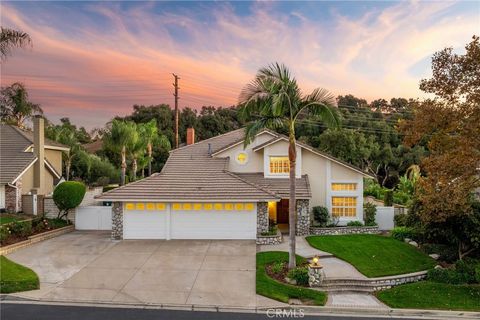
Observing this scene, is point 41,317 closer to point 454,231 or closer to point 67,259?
point 67,259

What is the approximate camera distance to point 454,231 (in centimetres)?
1619

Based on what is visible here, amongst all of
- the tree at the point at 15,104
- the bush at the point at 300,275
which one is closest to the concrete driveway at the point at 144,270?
the bush at the point at 300,275

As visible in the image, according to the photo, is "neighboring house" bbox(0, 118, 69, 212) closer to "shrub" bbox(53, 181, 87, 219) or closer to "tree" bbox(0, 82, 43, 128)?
"shrub" bbox(53, 181, 87, 219)

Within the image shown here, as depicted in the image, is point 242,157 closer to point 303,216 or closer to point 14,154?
point 303,216

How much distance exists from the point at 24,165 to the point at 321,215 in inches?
817

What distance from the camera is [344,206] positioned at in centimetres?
2369

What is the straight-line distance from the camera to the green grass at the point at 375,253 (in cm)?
1541

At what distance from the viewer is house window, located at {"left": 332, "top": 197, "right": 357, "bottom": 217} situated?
23578 mm

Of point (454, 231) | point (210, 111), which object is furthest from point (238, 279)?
point (210, 111)

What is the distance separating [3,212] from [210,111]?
49.9 m

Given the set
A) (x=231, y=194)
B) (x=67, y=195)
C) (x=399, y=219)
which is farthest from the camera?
(x=399, y=219)

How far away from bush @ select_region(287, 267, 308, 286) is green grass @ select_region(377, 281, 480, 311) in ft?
9.13

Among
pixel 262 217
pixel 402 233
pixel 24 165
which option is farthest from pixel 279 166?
pixel 24 165

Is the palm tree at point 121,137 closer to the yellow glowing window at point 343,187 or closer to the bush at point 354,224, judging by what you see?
the yellow glowing window at point 343,187
